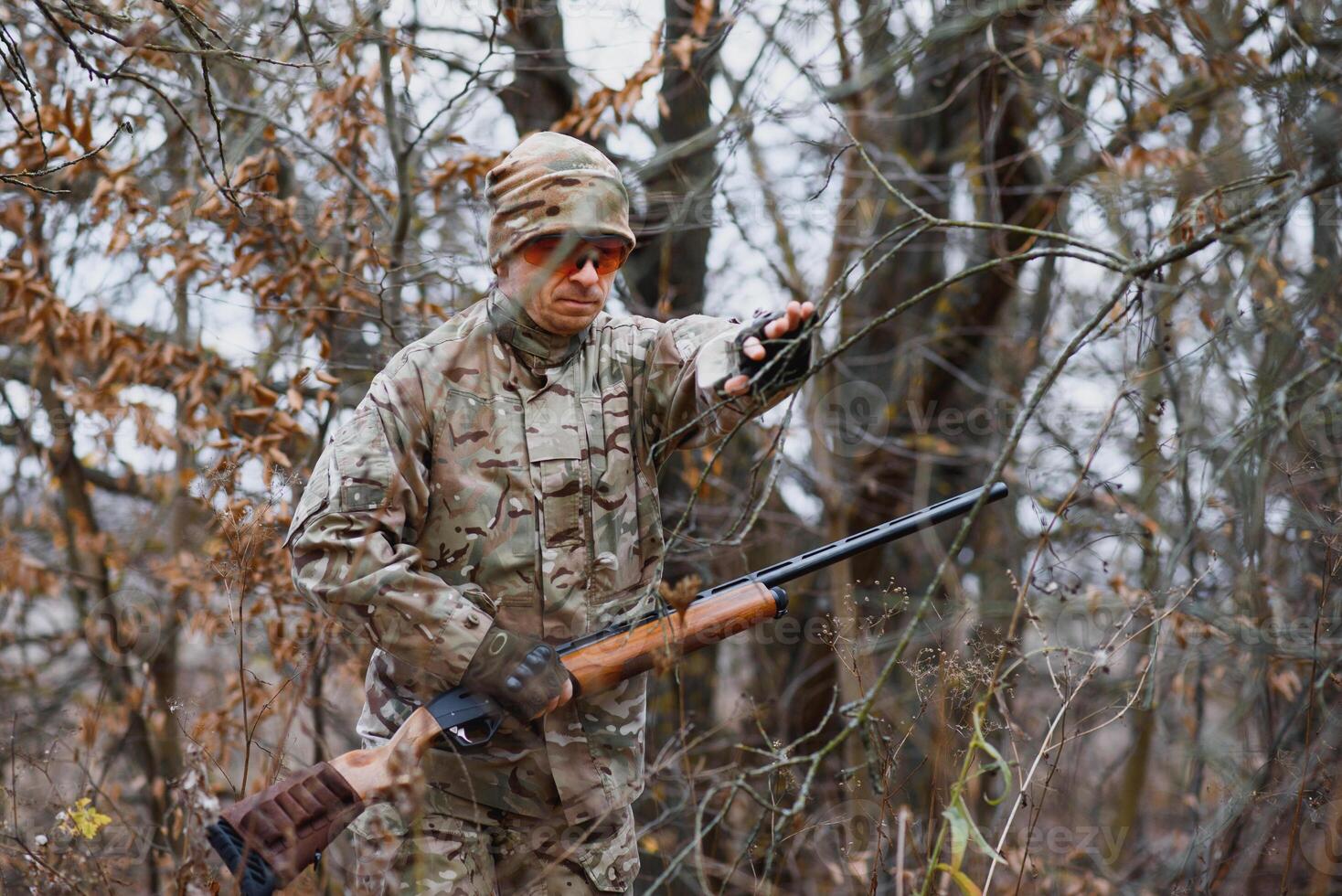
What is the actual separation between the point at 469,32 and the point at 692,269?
186 centimetres

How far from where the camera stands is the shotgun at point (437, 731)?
103 inches

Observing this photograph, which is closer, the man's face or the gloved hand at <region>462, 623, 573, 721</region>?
the gloved hand at <region>462, 623, 573, 721</region>

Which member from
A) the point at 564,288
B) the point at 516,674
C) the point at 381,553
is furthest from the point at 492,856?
the point at 564,288

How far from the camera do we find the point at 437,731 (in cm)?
281

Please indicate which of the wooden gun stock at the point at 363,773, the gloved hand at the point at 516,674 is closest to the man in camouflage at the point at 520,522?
the gloved hand at the point at 516,674

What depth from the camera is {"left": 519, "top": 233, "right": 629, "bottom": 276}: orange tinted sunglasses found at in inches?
119

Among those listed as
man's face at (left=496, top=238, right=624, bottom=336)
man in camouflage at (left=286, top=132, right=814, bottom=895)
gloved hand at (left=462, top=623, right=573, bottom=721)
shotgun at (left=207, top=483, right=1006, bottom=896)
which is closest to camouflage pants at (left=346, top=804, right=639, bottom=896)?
man in camouflage at (left=286, top=132, right=814, bottom=895)

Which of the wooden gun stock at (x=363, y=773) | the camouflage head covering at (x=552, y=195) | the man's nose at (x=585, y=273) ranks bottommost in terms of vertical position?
the wooden gun stock at (x=363, y=773)

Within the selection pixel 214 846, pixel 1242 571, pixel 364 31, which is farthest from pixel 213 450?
pixel 1242 571

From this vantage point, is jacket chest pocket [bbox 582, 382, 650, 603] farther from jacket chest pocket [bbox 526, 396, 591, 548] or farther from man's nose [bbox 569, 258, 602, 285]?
man's nose [bbox 569, 258, 602, 285]

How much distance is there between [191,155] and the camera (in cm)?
557

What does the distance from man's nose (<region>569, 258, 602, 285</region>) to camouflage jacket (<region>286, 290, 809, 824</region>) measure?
174 millimetres

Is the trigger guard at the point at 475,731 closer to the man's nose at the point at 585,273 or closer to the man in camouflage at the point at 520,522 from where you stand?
the man in camouflage at the point at 520,522

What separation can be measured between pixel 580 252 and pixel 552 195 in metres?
0.16
